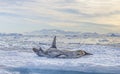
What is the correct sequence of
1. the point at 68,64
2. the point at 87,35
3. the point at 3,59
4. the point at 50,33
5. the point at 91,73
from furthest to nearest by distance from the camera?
the point at 50,33 < the point at 87,35 < the point at 3,59 < the point at 68,64 < the point at 91,73

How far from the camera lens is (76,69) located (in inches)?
772

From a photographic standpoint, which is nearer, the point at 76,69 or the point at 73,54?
the point at 76,69

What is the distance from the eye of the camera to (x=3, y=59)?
76.4 ft

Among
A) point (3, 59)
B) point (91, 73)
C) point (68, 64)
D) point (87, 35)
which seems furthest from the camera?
point (87, 35)

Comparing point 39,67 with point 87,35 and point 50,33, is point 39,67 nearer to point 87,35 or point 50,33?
point 87,35

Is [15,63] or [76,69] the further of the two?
[15,63]

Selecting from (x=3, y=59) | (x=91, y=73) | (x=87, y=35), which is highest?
(x=87, y=35)

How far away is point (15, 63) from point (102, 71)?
219 inches

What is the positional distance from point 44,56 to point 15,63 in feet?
12.2

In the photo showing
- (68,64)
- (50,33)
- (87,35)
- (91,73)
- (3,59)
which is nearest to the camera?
(91,73)

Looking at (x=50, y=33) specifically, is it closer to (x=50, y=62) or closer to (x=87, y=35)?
(x=87, y=35)

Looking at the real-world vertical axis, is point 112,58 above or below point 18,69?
above

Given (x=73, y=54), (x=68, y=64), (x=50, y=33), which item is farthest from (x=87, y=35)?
(x=68, y=64)

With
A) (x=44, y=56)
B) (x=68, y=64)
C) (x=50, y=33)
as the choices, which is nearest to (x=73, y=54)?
(x=44, y=56)
